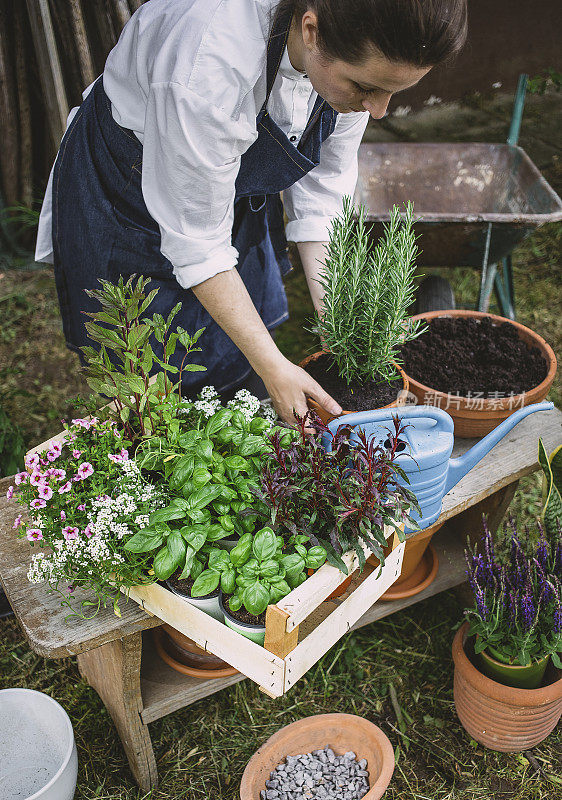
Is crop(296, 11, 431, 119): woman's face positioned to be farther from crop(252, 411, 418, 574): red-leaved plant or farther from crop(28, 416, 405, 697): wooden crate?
crop(28, 416, 405, 697): wooden crate

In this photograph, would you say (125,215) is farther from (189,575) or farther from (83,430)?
(189,575)

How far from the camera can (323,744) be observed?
1.85 metres

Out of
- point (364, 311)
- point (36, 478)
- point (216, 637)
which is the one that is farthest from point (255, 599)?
point (364, 311)

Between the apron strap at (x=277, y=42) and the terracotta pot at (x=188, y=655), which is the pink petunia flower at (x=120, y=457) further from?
the apron strap at (x=277, y=42)

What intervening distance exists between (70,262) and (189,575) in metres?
1.06

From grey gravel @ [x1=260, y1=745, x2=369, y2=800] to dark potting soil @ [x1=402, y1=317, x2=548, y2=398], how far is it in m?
1.02

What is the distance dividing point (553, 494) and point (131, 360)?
119 cm

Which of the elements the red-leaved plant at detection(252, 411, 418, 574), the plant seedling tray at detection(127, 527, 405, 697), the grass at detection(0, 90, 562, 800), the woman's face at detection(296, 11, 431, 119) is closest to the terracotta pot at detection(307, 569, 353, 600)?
the plant seedling tray at detection(127, 527, 405, 697)

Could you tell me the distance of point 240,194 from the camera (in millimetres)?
1822

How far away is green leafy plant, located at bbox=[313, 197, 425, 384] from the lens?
1.66 meters

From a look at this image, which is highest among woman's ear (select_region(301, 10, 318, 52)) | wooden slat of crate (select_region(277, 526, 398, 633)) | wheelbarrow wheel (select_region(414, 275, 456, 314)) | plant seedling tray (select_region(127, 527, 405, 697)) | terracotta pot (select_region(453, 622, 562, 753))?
woman's ear (select_region(301, 10, 318, 52))

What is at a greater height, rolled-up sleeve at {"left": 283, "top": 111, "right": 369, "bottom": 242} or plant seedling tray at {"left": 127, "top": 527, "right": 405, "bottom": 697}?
rolled-up sleeve at {"left": 283, "top": 111, "right": 369, "bottom": 242}

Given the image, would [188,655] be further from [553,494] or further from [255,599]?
[553,494]

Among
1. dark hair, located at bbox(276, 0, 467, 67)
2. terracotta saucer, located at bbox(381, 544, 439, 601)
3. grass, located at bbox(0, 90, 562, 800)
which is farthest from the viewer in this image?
terracotta saucer, located at bbox(381, 544, 439, 601)
